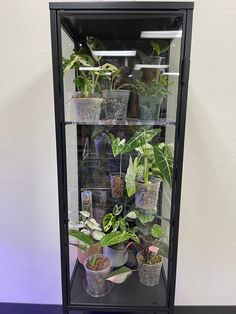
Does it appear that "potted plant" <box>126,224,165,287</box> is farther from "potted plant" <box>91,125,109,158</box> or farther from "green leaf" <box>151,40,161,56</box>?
"green leaf" <box>151,40,161,56</box>

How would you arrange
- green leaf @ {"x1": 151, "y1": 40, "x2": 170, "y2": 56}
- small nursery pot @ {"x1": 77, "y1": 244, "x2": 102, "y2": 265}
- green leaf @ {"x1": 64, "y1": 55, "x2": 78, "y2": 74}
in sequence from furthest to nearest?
small nursery pot @ {"x1": 77, "y1": 244, "x2": 102, "y2": 265} → green leaf @ {"x1": 151, "y1": 40, "x2": 170, "y2": 56} → green leaf @ {"x1": 64, "y1": 55, "x2": 78, "y2": 74}

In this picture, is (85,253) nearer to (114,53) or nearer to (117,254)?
(117,254)

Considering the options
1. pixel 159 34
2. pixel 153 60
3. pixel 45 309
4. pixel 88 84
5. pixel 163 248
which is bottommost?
pixel 45 309

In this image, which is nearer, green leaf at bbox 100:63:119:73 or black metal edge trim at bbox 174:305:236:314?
green leaf at bbox 100:63:119:73

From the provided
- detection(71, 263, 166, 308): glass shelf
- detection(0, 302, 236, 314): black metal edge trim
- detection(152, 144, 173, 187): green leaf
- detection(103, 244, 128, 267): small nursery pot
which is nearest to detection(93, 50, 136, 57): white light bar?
detection(152, 144, 173, 187): green leaf

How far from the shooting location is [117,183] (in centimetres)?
127

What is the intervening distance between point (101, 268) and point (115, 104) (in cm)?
83

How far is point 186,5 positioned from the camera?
885mm

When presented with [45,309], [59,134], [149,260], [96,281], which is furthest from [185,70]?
[45,309]

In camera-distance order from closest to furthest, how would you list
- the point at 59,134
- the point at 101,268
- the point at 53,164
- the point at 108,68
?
the point at 59,134 → the point at 108,68 → the point at 101,268 → the point at 53,164

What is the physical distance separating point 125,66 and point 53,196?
86 cm

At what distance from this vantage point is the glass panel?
1080mm

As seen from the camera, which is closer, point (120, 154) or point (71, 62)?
point (71, 62)

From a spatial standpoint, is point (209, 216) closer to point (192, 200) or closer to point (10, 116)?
point (192, 200)
